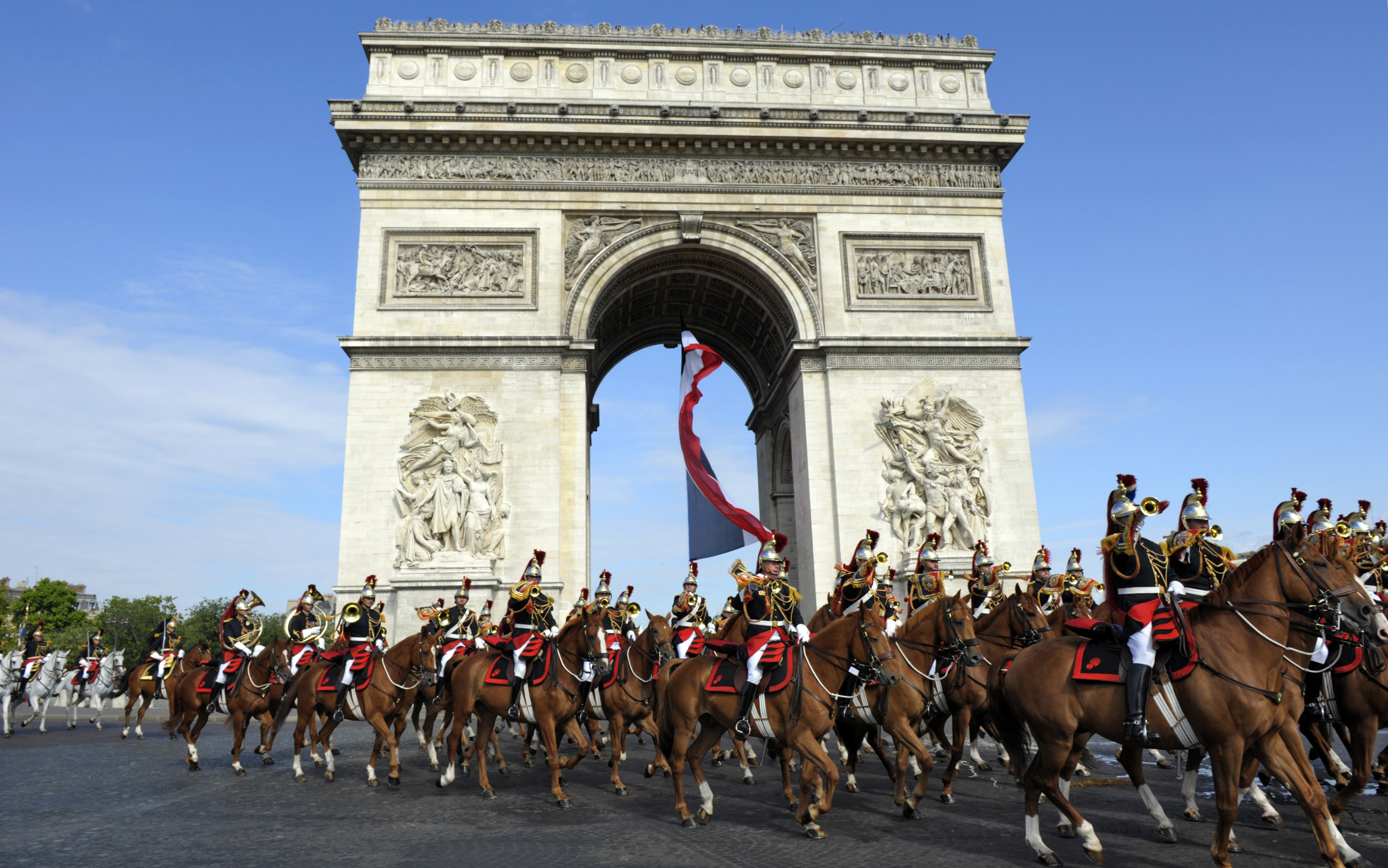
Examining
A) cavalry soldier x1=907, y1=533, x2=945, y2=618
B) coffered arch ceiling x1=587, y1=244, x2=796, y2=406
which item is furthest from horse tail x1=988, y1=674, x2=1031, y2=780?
coffered arch ceiling x1=587, y1=244, x2=796, y2=406

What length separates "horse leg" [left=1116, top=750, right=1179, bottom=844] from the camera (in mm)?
7387

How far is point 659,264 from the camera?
25.2 metres

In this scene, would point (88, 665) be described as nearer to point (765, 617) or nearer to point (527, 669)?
point (527, 669)

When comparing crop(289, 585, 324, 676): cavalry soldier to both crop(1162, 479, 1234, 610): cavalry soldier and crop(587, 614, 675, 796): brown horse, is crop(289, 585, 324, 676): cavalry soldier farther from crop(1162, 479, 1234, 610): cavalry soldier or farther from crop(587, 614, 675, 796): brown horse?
crop(1162, 479, 1234, 610): cavalry soldier

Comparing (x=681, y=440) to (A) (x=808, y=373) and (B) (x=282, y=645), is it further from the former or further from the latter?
(B) (x=282, y=645)

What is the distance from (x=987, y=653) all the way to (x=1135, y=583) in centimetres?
349

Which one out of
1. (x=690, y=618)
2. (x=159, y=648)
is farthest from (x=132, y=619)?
(x=690, y=618)

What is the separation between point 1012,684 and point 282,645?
10.8 metres

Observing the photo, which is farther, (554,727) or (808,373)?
(808,373)

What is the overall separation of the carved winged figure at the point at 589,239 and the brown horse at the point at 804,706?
16.1m

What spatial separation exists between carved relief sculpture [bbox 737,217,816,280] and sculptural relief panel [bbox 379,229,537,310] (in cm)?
618

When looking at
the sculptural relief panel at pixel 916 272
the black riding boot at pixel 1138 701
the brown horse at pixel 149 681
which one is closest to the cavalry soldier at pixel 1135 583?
the black riding boot at pixel 1138 701

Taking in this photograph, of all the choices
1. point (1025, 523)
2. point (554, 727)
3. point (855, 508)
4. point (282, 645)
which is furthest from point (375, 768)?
point (1025, 523)

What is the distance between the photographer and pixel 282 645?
13.2 m
